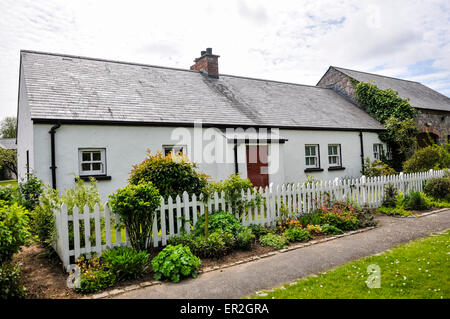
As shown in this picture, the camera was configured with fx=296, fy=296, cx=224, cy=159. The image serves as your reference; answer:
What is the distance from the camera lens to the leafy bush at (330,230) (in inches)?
300

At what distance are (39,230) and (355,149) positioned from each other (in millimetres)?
16161

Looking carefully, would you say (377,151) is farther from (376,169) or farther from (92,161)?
(92,161)

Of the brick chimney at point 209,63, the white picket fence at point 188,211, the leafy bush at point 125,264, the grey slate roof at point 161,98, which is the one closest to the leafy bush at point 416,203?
the white picket fence at point 188,211

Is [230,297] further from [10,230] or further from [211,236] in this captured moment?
[10,230]

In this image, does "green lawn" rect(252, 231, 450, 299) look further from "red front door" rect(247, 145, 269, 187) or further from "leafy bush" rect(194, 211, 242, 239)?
"red front door" rect(247, 145, 269, 187)

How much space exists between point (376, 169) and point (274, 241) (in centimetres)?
1218

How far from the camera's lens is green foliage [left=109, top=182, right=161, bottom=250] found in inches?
225

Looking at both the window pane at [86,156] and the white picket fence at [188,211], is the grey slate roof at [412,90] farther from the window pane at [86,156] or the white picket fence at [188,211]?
the window pane at [86,156]

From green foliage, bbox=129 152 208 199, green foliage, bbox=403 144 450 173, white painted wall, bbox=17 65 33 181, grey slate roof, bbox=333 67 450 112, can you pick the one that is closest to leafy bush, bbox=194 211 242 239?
green foliage, bbox=129 152 208 199

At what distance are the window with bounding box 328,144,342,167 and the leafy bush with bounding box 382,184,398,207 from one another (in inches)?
220

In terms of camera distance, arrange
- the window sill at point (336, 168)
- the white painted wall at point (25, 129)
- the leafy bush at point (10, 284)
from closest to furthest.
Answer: the leafy bush at point (10, 284) → the white painted wall at point (25, 129) → the window sill at point (336, 168)

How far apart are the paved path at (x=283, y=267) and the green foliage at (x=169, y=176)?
7.79 feet

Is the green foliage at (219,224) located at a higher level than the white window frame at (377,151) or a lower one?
lower

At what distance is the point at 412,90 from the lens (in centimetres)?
2505
